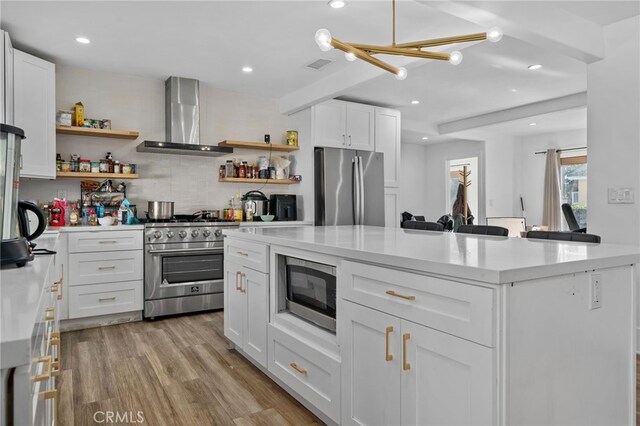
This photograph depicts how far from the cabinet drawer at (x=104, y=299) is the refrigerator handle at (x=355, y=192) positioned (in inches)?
102

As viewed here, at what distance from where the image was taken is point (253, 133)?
526 cm

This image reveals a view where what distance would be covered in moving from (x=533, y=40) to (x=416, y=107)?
3031 mm

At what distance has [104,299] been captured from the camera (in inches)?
151

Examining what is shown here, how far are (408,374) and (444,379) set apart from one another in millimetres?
168

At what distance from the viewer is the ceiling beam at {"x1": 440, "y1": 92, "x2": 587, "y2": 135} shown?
5.41m

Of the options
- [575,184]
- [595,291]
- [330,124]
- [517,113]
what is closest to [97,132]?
[330,124]

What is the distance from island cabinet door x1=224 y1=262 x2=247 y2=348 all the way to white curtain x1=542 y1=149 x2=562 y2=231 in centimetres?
661

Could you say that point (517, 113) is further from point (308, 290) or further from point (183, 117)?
point (308, 290)

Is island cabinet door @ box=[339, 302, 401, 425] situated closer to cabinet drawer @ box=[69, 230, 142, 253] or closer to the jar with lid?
cabinet drawer @ box=[69, 230, 142, 253]

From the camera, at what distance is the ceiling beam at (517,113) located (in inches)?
213

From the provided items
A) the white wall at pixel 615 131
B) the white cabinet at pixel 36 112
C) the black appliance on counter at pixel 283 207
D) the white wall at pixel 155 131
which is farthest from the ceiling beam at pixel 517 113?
the white cabinet at pixel 36 112

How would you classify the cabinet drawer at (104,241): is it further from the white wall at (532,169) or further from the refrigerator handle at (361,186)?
the white wall at (532,169)

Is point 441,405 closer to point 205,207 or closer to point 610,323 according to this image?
point 610,323

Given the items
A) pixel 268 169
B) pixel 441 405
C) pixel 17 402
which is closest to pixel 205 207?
pixel 268 169
